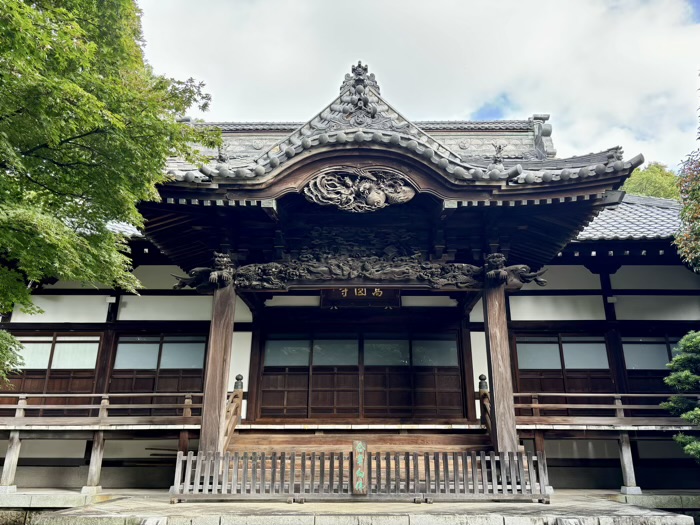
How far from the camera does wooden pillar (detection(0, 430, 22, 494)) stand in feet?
Result: 32.0

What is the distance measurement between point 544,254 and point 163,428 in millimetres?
8283

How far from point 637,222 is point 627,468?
5.73 m

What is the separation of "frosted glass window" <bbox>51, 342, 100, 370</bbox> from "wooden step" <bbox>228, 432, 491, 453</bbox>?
15.6ft

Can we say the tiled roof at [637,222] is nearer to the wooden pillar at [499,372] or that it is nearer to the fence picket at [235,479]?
the wooden pillar at [499,372]

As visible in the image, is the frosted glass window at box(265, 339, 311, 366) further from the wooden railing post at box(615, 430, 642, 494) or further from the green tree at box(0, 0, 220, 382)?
the wooden railing post at box(615, 430, 642, 494)

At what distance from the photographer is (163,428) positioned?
9711 mm

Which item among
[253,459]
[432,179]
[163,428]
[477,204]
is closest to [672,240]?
[477,204]

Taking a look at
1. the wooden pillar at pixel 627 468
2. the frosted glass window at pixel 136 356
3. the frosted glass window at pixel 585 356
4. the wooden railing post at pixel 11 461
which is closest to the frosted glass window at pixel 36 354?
the wooden railing post at pixel 11 461

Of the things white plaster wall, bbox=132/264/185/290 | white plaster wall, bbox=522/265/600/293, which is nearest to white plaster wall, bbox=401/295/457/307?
white plaster wall, bbox=522/265/600/293

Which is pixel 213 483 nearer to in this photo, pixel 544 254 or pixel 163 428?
pixel 163 428

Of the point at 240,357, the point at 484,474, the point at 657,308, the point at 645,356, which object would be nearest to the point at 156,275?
the point at 240,357

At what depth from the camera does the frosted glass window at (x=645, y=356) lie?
11.2 meters

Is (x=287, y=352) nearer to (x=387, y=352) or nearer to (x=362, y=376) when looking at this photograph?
(x=362, y=376)

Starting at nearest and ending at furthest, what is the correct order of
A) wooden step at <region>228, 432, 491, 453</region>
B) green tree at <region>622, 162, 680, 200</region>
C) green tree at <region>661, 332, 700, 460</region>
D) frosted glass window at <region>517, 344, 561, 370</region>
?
wooden step at <region>228, 432, 491, 453</region> → green tree at <region>661, 332, 700, 460</region> → frosted glass window at <region>517, 344, 561, 370</region> → green tree at <region>622, 162, 680, 200</region>
